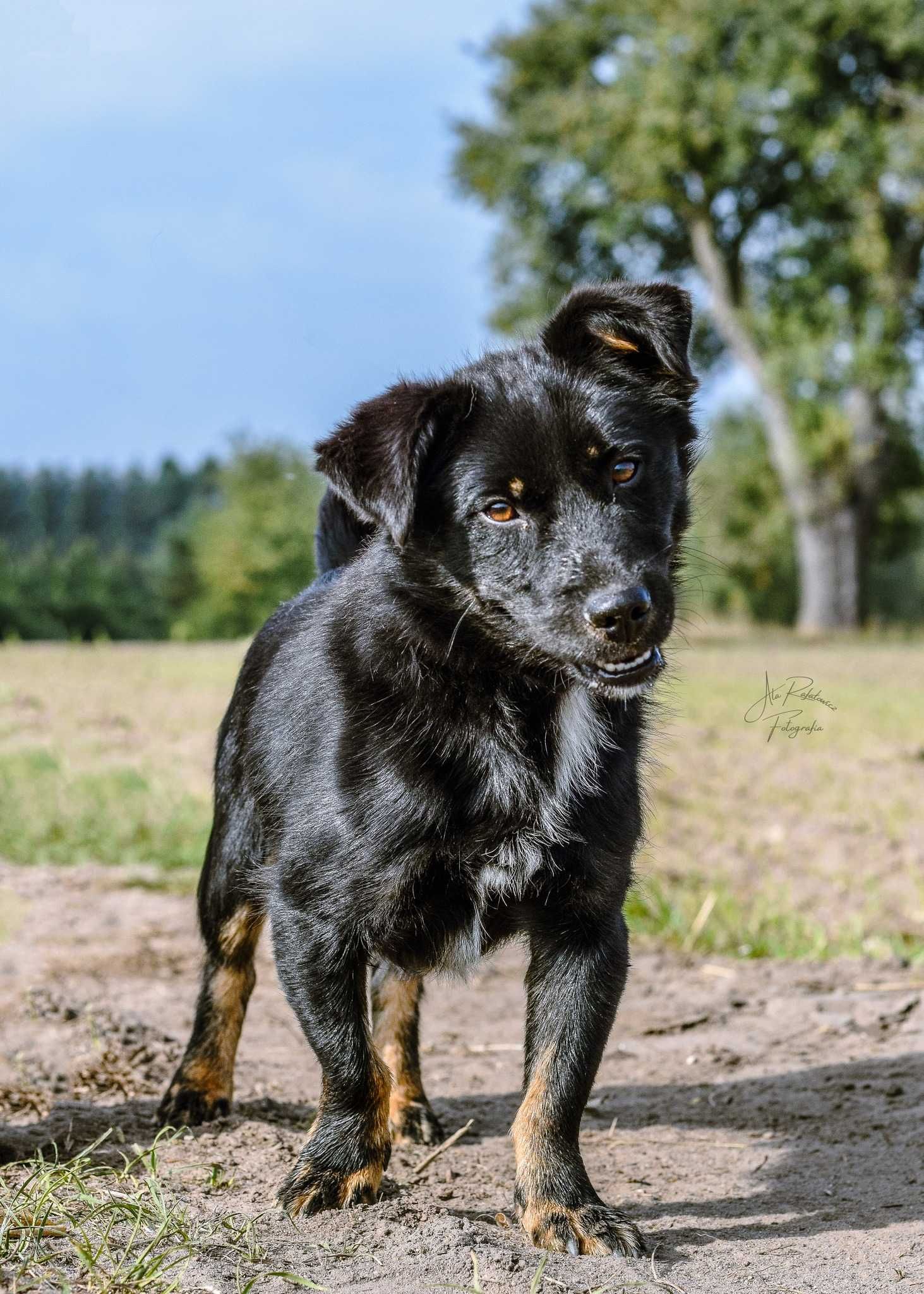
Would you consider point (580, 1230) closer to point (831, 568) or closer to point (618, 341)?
point (618, 341)

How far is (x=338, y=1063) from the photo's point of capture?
320 centimetres

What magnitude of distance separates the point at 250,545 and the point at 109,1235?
31.8 ft

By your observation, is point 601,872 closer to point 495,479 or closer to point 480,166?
point 495,479

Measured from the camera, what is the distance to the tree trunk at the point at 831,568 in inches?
1077

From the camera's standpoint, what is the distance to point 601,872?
3.23 m

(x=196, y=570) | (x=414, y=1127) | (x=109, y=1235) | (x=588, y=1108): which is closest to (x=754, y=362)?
(x=196, y=570)

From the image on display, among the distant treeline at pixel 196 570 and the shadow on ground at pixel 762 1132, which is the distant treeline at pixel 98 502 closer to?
the distant treeline at pixel 196 570

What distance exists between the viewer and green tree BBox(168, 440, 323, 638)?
21.8 feet

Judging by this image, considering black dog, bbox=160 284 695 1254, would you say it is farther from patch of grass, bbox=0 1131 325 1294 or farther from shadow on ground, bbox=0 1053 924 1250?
shadow on ground, bbox=0 1053 924 1250

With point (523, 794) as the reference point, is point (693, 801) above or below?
below

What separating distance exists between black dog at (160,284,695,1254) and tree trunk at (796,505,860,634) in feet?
81.3

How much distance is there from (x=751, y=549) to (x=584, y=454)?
1652 inches

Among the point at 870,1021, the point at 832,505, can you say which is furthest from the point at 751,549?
the point at 870,1021

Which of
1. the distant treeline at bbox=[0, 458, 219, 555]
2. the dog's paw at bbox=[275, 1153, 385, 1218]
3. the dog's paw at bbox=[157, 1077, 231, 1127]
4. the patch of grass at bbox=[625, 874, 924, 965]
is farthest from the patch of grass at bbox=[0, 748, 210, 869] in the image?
the distant treeline at bbox=[0, 458, 219, 555]
